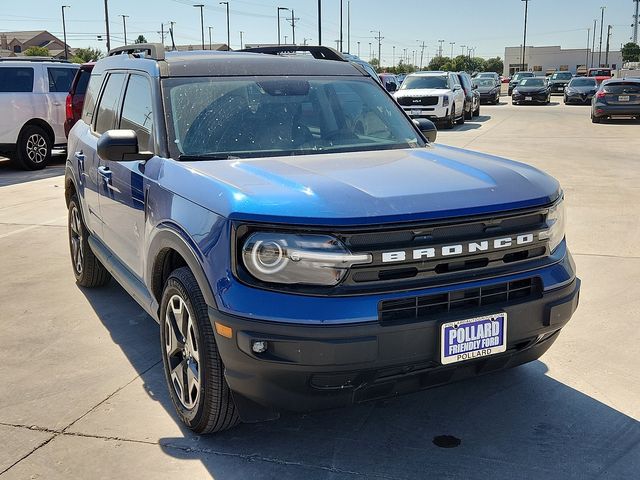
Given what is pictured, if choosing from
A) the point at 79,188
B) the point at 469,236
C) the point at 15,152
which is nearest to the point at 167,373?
the point at 469,236

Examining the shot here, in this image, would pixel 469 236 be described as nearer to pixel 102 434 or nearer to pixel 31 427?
pixel 102 434

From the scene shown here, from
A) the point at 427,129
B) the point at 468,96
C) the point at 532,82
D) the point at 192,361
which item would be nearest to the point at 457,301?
the point at 192,361

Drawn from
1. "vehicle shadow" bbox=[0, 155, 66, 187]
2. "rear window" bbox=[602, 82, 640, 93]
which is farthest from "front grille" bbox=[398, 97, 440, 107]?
"vehicle shadow" bbox=[0, 155, 66, 187]

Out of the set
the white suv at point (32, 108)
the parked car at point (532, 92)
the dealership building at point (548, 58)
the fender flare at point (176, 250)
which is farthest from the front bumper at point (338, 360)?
the dealership building at point (548, 58)

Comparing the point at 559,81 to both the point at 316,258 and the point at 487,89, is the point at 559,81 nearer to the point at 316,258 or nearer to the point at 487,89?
the point at 487,89

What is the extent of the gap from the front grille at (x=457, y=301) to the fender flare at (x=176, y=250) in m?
0.74

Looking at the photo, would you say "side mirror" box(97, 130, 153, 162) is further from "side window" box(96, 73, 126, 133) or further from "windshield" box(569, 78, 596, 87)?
"windshield" box(569, 78, 596, 87)

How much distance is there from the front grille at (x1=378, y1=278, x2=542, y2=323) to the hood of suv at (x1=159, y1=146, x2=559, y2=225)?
331 mm

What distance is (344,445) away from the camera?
3.32 m

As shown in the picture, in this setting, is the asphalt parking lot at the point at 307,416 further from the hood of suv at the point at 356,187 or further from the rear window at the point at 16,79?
the rear window at the point at 16,79

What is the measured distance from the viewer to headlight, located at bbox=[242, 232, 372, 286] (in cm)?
281

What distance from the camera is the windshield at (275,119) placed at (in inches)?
152

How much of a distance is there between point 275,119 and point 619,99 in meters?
20.6

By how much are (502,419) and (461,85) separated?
2192cm
